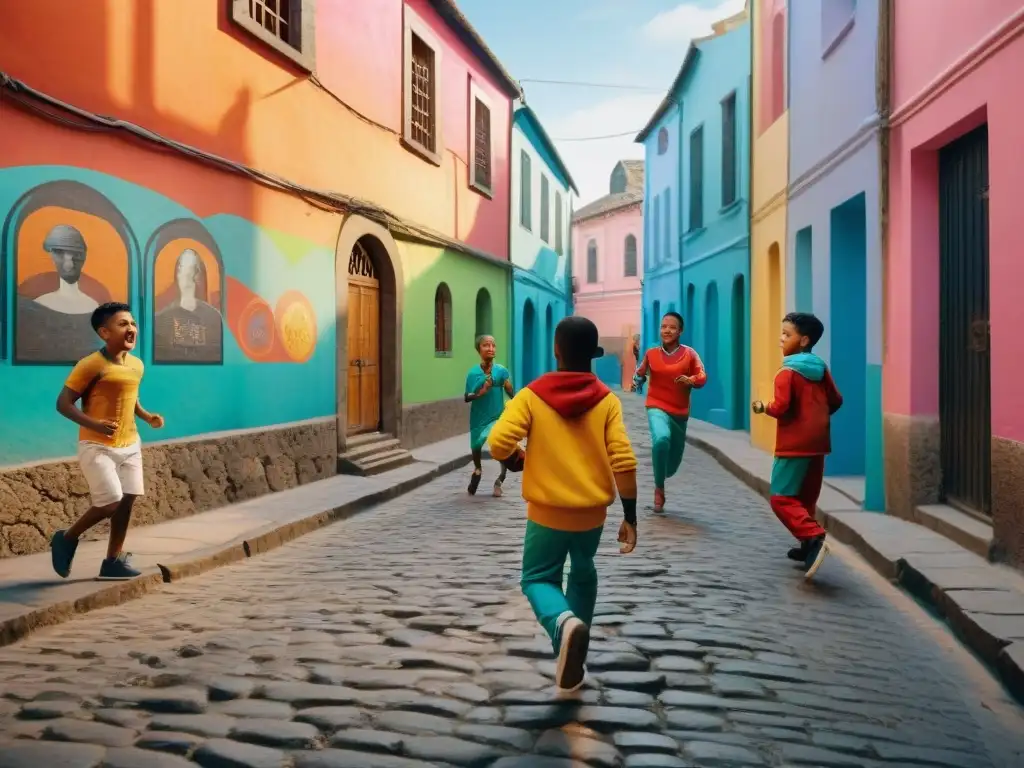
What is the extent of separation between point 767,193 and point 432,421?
6243 millimetres

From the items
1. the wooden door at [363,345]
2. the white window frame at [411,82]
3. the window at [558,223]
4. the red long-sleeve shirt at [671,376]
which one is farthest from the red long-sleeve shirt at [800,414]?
the window at [558,223]

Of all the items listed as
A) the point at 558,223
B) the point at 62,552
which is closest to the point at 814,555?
the point at 62,552

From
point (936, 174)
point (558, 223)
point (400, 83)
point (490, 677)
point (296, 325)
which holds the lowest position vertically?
point (490, 677)

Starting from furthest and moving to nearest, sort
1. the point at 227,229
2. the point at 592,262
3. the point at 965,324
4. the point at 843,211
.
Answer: the point at 592,262, the point at 843,211, the point at 227,229, the point at 965,324

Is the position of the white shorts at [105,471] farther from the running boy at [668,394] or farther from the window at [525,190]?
the window at [525,190]

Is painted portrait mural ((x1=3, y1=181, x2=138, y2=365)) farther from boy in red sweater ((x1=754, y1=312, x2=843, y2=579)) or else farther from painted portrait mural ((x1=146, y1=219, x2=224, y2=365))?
boy in red sweater ((x1=754, y1=312, x2=843, y2=579))

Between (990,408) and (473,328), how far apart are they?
12.7 m

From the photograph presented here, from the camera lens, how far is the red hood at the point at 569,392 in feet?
13.0

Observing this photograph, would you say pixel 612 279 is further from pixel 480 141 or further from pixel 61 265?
pixel 61 265

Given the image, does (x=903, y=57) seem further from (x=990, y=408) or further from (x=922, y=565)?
(x=922, y=565)

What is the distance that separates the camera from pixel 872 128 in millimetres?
8859

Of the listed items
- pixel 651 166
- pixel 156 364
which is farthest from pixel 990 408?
pixel 651 166

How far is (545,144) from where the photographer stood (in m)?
26.7

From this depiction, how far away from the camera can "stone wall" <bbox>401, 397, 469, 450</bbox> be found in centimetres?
1416
